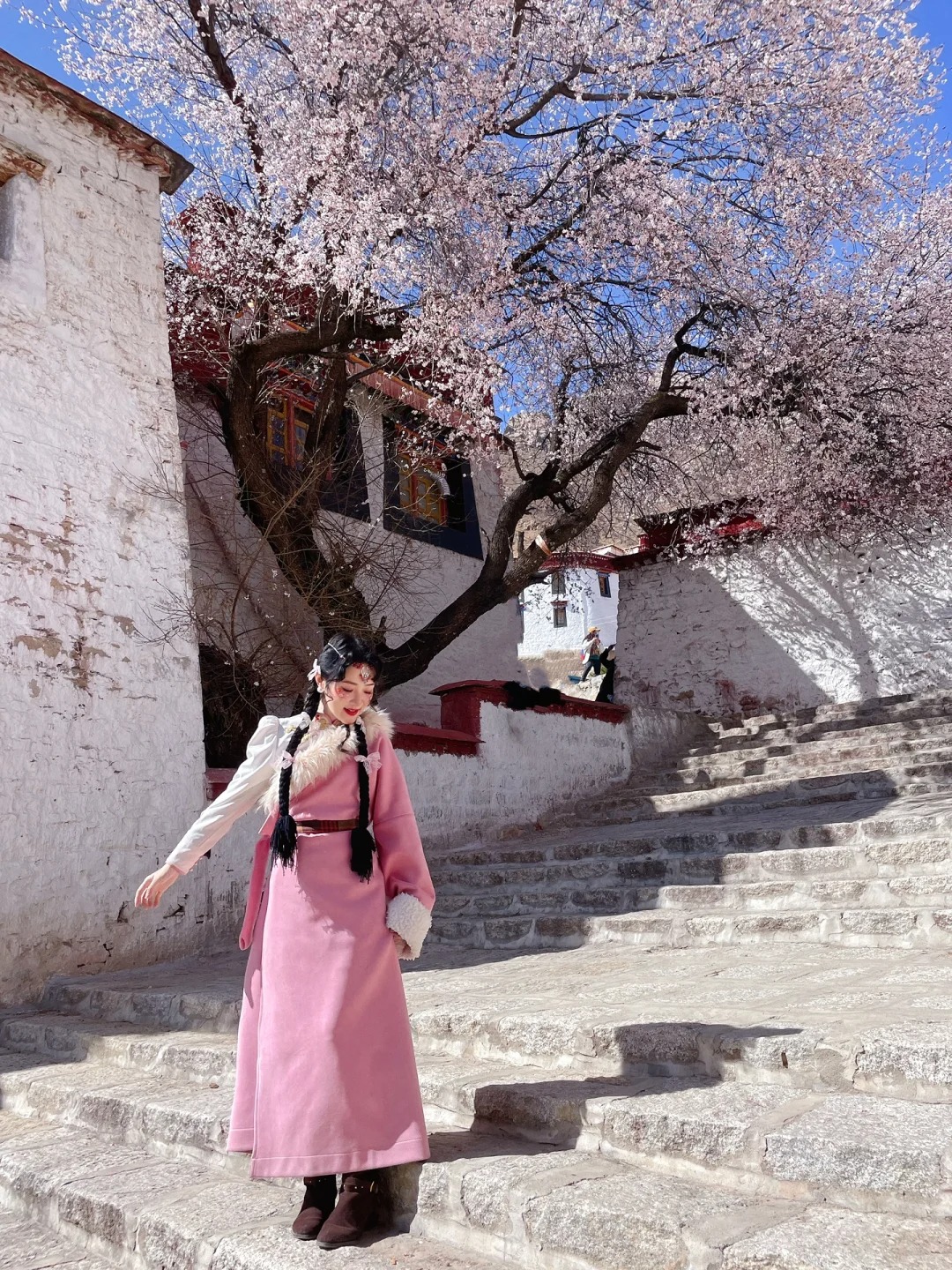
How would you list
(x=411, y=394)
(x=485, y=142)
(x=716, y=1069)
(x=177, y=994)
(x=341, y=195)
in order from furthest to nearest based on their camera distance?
(x=411, y=394) → (x=485, y=142) → (x=341, y=195) → (x=177, y=994) → (x=716, y=1069)

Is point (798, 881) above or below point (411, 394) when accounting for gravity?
below

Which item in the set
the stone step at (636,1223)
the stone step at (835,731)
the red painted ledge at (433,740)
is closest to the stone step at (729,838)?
the red painted ledge at (433,740)

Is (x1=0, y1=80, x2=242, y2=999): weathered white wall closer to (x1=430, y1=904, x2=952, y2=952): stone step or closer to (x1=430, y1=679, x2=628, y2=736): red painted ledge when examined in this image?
(x1=430, y1=904, x2=952, y2=952): stone step

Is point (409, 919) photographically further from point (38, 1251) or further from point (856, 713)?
point (856, 713)

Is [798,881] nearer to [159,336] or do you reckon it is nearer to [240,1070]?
→ [240,1070]

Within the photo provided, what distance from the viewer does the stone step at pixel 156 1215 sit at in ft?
8.41

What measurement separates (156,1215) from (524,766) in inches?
286

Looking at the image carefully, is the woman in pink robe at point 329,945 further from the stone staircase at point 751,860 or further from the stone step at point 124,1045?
the stone staircase at point 751,860

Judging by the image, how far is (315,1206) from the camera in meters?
2.70

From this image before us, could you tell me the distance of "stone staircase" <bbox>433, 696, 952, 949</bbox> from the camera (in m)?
5.05

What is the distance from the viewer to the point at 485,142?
871 cm

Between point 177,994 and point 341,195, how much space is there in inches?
227

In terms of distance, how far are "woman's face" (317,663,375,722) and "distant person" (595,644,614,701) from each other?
11119 millimetres

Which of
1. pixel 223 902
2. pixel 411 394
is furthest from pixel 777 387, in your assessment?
pixel 223 902
